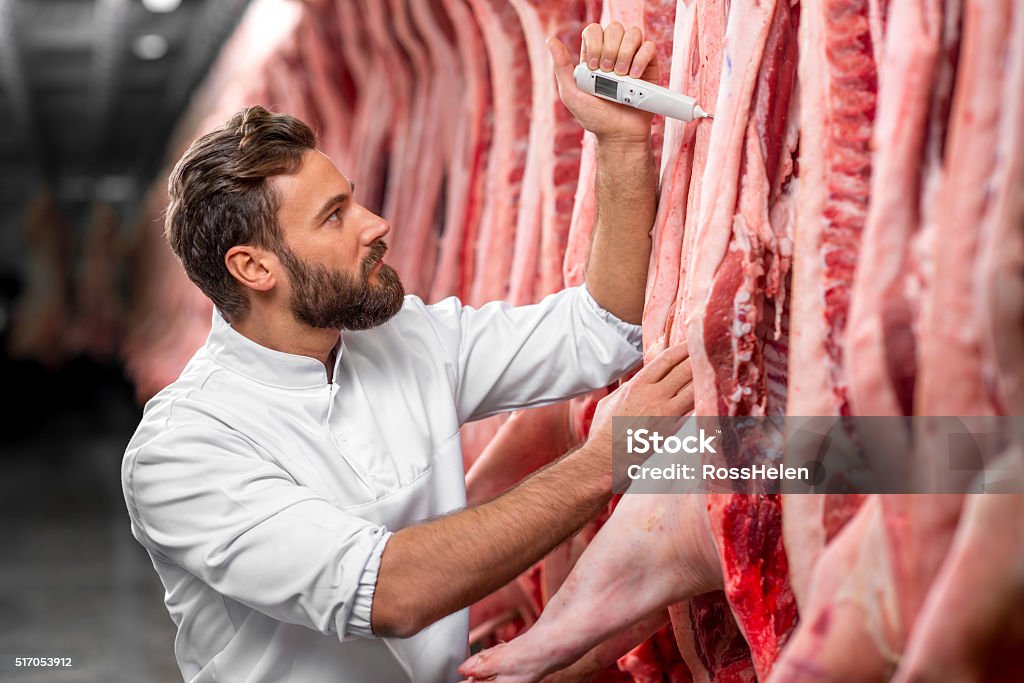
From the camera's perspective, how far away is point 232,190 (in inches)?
78.7

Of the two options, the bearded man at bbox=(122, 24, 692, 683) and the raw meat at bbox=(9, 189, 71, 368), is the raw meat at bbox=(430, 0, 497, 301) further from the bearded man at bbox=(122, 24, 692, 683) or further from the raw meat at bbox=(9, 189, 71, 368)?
the raw meat at bbox=(9, 189, 71, 368)

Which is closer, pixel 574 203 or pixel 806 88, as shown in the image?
pixel 806 88

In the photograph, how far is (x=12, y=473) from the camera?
27.1 feet

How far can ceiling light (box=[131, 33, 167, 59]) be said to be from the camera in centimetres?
878

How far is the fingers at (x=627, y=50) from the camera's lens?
6.21 feet

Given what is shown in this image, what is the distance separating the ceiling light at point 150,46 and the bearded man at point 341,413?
7.24 m

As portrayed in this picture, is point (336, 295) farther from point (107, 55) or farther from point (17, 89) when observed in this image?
point (17, 89)

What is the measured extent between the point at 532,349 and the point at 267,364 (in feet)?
1.68

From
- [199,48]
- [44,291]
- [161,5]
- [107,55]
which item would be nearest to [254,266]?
[161,5]

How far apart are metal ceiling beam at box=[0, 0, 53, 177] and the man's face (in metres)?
6.31

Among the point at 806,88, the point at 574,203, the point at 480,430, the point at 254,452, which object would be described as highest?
the point at 806,88

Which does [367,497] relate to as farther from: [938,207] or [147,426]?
[938,207]

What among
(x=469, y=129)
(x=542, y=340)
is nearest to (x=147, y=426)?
(x=542, y=340)

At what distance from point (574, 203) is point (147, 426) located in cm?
100
